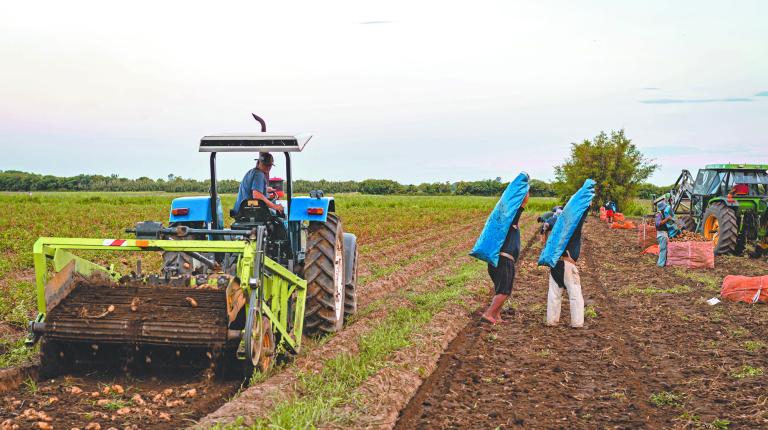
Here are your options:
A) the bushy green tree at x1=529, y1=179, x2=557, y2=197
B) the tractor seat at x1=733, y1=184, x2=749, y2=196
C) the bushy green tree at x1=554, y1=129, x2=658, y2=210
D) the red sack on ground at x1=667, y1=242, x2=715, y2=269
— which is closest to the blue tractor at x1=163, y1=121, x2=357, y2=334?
the red sack on ground at x1=667, y1=242, x2=715, y2=269

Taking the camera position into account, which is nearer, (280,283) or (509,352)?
(280,283)

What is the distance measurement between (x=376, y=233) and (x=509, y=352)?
661 inches

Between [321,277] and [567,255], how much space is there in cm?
301

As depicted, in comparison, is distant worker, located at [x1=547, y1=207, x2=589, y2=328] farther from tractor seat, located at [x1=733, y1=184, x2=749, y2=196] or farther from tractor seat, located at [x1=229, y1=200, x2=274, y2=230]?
tractor seat, located at [x1=733, y1=184, x2=749, y2=196]

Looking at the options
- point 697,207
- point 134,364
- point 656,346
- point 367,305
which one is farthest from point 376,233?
point 134,364

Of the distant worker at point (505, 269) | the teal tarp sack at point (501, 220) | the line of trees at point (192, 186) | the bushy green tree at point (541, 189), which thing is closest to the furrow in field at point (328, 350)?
the distant worker at point (505, 269)

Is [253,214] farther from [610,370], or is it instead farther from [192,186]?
[192,186]

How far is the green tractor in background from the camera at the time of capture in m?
15.3

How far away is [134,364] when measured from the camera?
551 cm

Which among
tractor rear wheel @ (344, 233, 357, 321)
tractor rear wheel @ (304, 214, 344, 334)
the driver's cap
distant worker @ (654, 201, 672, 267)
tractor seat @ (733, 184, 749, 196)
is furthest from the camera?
tractor seat @ (733, 184, 749, 196)

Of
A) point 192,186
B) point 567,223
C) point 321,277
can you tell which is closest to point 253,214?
point 321,277

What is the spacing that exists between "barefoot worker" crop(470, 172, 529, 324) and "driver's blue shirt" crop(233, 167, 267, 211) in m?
2.58

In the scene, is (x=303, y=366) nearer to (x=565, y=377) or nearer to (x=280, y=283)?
(x=280, y=283)

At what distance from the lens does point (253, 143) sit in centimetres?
663
